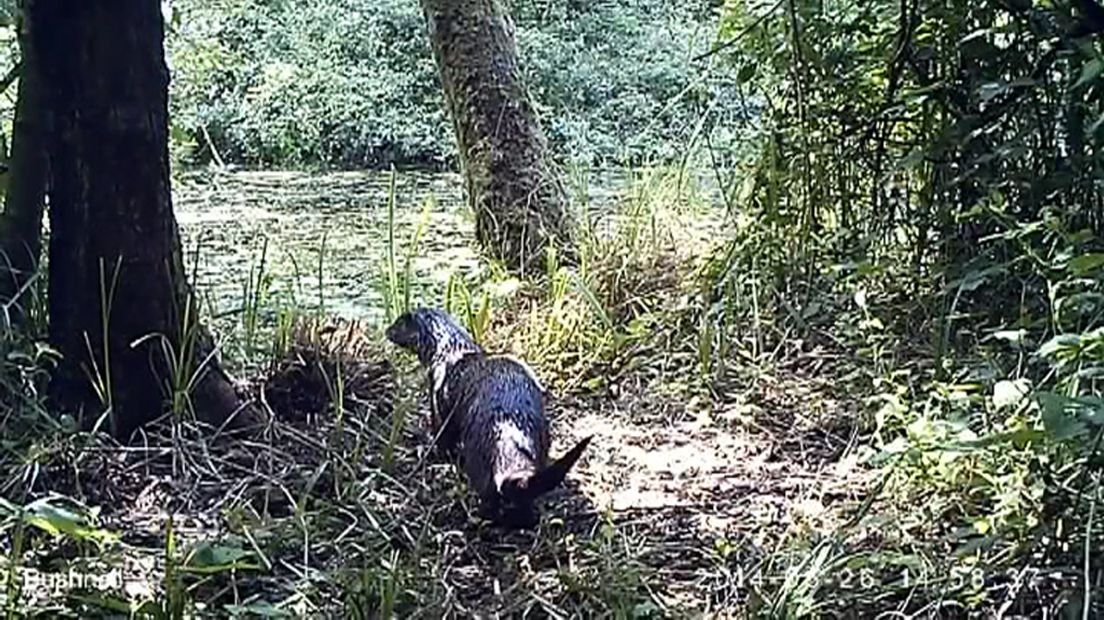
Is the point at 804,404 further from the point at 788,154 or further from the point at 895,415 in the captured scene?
the point at 788,154

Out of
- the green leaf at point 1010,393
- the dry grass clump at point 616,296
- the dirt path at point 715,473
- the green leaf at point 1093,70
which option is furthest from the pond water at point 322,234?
the green leaf at point 1093,70

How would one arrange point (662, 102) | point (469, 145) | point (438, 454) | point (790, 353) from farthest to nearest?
point (662, 102) → point (469, 145) → point (790, 353) → point (438, 454)

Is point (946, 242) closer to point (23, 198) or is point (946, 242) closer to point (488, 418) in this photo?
point (488, 418)

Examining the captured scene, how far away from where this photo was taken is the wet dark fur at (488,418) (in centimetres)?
246

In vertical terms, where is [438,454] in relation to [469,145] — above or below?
below

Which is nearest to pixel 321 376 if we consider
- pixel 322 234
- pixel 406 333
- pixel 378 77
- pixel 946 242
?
pixel 406 333

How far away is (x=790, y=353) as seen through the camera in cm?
335

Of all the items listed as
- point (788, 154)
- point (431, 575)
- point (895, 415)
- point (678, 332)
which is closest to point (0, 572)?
point (431, 575)

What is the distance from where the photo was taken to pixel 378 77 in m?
11.2

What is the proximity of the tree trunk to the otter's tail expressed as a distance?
107cm

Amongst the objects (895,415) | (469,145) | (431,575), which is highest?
(469,145)

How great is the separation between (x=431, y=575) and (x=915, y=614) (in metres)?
0.74

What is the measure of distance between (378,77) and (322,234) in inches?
216

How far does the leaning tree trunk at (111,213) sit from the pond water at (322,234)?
15.3 inches
